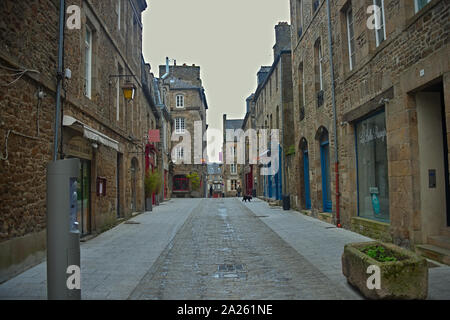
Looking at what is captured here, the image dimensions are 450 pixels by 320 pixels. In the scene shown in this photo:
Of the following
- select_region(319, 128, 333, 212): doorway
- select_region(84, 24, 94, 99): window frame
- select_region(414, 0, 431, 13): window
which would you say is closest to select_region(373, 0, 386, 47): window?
select_region(414, 0, 431, 13): window

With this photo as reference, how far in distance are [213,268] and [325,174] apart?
821 centimetres

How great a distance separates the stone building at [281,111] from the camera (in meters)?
20.2

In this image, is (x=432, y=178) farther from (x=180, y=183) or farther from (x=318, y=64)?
(x=180, y=183)

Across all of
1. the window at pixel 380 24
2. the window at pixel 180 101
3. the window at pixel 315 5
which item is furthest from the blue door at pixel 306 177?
the window at pixel 180 101

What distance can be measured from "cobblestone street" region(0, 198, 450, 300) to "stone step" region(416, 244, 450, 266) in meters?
0.30

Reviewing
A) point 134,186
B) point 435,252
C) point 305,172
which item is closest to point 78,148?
point 435,252

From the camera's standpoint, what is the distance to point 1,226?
5551 mm

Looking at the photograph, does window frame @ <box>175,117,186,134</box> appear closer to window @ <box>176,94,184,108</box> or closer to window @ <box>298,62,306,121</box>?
window @ <box>176,94,184,108</box>

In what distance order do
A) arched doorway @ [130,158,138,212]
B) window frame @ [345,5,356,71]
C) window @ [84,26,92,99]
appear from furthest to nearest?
arched doorway @ [130,158,138,212]
window frame @ [345,5,356,71]
window @ [84,26,92,99]

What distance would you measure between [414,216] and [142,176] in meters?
13.2

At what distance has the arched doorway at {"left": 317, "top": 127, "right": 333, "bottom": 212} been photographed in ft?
43.3

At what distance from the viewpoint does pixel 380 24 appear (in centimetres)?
870
